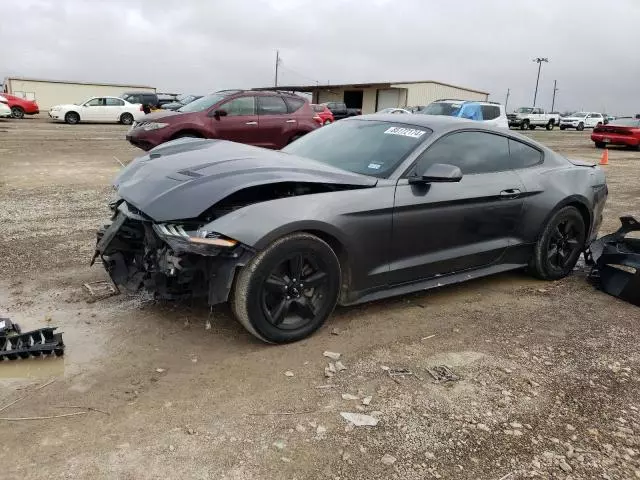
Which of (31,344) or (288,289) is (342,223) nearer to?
(288,289)

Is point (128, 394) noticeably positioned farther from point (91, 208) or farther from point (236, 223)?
point (91, 208)

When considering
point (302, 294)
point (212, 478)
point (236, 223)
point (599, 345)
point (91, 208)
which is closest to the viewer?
point (212, 478)

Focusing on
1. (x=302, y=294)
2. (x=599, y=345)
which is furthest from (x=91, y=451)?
(x=599, y=345)

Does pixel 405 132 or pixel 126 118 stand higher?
pixel 405 132

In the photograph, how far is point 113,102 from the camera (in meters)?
27.9

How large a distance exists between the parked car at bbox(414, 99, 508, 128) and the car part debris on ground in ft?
47.2

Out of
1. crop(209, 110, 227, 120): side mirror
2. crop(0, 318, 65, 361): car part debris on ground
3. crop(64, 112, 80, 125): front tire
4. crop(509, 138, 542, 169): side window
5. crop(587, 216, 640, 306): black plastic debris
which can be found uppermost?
crop(209, 110, 227, 120): side mirror

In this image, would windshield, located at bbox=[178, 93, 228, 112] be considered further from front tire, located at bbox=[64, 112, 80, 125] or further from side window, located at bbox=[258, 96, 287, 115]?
front tire, located at bbox=[64, 112, 80, 125]

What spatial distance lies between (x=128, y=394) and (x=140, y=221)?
45.6 inches

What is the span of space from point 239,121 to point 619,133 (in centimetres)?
1686

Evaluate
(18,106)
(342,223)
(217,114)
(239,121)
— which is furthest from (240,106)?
(18,106)

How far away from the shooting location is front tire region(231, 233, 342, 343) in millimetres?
3398

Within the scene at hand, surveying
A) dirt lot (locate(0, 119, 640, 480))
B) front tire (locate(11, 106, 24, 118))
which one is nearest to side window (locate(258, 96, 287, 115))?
dirt lot (locate(0, 119, 640, 480))

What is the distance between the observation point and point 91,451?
2.53 meters
